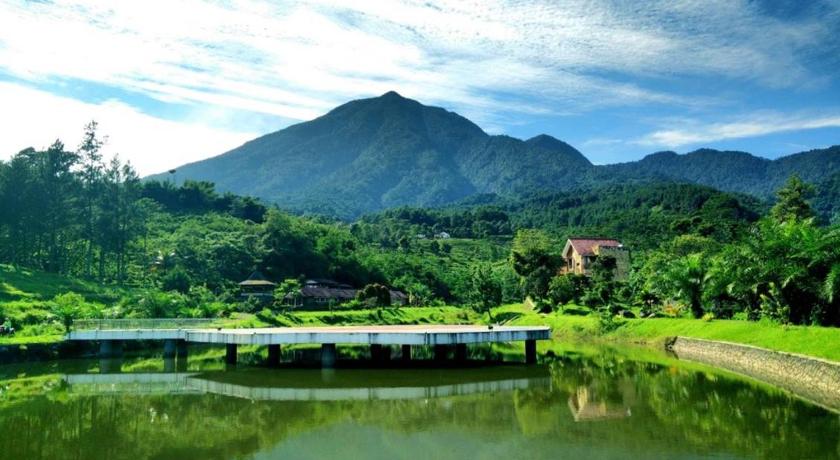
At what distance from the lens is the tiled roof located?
68125 millimetres

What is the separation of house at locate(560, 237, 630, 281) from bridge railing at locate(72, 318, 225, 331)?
37.6m

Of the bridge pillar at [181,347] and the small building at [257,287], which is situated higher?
the small building at [257,287]

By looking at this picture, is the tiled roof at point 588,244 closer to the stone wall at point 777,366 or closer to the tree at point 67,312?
the stone wall at point 777,366

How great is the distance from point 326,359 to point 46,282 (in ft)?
106

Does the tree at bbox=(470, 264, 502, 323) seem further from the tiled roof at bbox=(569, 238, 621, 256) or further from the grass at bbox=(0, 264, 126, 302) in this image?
the grass at bbox=(0, 264, 126, 302)

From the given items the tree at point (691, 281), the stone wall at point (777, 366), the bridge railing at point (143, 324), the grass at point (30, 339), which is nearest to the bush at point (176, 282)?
the bridge railing at point (143, 324)

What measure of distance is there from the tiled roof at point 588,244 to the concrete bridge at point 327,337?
34.0 meters

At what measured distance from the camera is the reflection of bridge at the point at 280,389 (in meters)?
24.4

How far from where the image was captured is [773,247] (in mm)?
30109

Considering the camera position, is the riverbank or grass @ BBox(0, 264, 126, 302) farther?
grass @ BBox(0, 264, 126, 302)

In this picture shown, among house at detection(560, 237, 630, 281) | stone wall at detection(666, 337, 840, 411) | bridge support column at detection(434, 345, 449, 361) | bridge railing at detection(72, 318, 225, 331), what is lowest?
bridge support column at detection(434, 345, 449, 361)

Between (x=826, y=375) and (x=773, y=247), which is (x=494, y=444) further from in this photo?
(x=773, y=247)

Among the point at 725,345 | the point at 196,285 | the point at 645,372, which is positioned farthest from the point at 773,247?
the point at 196,285

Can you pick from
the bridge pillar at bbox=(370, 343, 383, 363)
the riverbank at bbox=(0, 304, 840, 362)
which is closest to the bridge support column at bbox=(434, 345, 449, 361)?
the bridge pillar at bbox=(370, 343, 383, 363)
